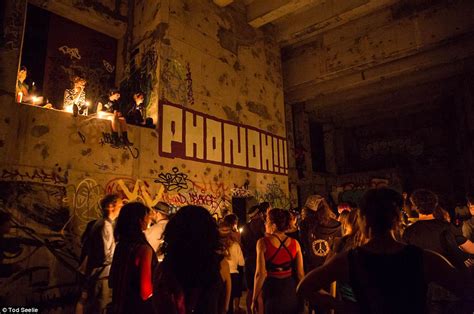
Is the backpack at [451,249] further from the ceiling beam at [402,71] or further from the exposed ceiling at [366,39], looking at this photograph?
the ceiling beam at [402,71]

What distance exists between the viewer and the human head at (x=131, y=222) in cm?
282

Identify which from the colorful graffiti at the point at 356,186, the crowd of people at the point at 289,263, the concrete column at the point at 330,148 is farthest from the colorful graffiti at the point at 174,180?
the concrete column at the point at 330,148

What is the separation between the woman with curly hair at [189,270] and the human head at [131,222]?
88 centimetres

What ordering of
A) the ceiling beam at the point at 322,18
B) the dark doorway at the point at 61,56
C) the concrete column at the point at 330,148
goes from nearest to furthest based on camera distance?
the dark doorway at the point at 61,56
the ceiling beam at the point at 322,18
the concrete column at the point at 330,148

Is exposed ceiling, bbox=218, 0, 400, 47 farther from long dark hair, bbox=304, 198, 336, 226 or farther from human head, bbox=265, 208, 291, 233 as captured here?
human head, bbox=265, 208, 291, 233

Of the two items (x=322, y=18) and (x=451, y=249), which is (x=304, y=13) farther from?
(x=451, y=249)

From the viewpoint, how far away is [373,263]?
1727 mm

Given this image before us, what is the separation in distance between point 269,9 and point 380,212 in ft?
35.0

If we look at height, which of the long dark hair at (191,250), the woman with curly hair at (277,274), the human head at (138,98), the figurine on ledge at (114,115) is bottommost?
the woman with curly hair at (277,274)

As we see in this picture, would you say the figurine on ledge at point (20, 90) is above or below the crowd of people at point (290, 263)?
above

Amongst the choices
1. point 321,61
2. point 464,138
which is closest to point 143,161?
point 321,61

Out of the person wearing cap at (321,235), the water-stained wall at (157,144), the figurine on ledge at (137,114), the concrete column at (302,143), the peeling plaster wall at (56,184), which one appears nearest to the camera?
the person wearing cap at (321,235)

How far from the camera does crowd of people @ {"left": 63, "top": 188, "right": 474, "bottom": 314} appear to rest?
170 cm

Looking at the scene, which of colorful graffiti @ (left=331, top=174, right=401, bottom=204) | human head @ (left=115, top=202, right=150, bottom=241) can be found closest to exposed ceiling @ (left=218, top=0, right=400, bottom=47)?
human head @ (left=115, top=202, right=150, bottom=241)
